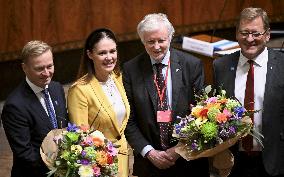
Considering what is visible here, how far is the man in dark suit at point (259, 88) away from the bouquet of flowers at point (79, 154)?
0.86 m

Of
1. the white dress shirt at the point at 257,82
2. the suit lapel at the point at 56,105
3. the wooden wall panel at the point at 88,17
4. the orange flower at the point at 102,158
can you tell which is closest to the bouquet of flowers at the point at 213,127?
the white dress shirt at the point at 257,82

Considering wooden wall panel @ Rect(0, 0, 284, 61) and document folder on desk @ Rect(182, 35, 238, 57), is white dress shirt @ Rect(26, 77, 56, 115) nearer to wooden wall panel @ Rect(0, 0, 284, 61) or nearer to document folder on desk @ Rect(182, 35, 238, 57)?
document folder on desk @ Rect(182, 35, 238, 57)

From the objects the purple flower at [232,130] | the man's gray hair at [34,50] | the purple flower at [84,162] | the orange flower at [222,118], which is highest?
the man's gray hair at [34,50]

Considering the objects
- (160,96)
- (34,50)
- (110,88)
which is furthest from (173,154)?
(34,50)

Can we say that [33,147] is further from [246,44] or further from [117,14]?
[117,14]

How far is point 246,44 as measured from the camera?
11.3ft

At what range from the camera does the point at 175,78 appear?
11.9 ft

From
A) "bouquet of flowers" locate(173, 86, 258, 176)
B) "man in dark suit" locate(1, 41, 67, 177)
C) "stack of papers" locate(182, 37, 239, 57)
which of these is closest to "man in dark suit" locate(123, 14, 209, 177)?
"bouquet of flowers" locate(173, 86, 258, 176)

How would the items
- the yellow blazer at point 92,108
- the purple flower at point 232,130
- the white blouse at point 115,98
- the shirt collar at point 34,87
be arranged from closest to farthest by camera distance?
the purple flower at point 232,130 → the shirt collar at point 34,87 → the yellow blazer at point 92,108 → the white blouse at point 115,98

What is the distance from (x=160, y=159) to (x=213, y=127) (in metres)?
0.56

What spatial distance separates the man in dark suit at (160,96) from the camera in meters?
3.60

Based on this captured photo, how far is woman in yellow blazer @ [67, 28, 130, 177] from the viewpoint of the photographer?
3541 millimetres

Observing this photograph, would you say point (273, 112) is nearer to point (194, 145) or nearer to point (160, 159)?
point (194, 145)

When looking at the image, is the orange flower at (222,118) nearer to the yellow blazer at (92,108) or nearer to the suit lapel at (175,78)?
the suit lapel at (175,78)
